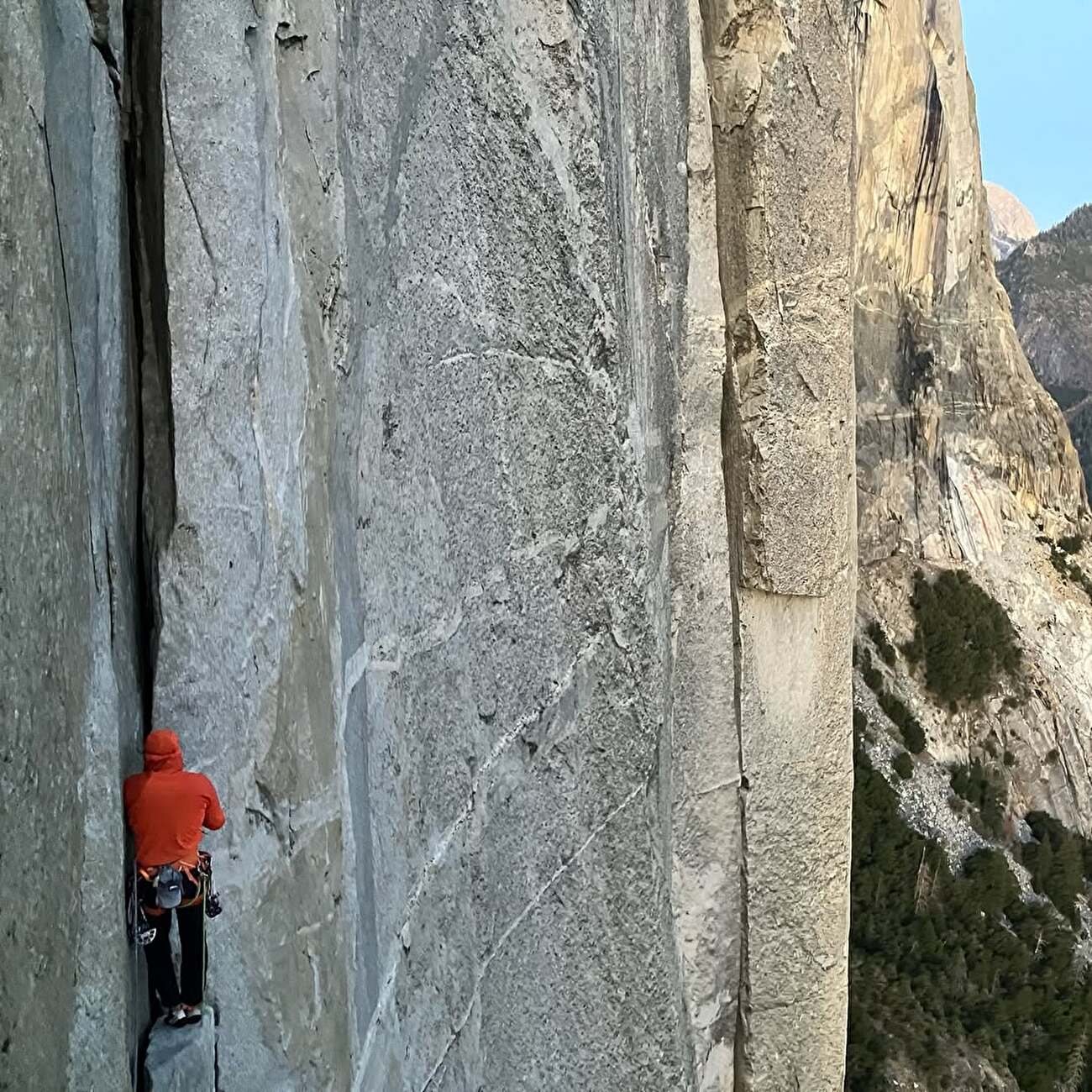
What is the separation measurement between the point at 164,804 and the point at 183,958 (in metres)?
0.34

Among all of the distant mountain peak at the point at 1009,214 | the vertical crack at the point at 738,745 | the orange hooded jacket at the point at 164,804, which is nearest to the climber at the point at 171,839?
the orange hooded jacket at the point at 164,804

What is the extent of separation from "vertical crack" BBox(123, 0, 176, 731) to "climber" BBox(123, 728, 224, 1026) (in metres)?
0.18

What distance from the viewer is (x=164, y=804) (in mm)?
2123

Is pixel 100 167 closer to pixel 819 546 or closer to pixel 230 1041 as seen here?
pixel 230 1041

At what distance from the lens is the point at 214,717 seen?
7.63 feet

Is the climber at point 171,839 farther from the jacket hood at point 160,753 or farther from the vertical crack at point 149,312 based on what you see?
the vertical crack at point 149,312

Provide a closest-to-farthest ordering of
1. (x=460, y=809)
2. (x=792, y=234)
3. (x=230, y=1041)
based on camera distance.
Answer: (x=230, y=1041), (x=460, y=809), (x=792, y=234)

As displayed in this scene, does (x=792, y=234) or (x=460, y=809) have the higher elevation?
(x=792, y=234)

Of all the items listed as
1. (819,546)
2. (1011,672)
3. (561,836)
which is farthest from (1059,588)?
(561,836)

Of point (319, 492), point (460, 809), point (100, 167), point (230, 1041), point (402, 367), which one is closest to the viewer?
point (100, 167)

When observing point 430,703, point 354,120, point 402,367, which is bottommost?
point 430,703

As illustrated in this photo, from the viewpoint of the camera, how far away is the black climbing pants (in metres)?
2.21

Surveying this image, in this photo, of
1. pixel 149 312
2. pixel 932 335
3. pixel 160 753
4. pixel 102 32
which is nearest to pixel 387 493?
pixel 149 312

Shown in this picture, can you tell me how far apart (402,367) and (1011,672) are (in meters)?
20.8
